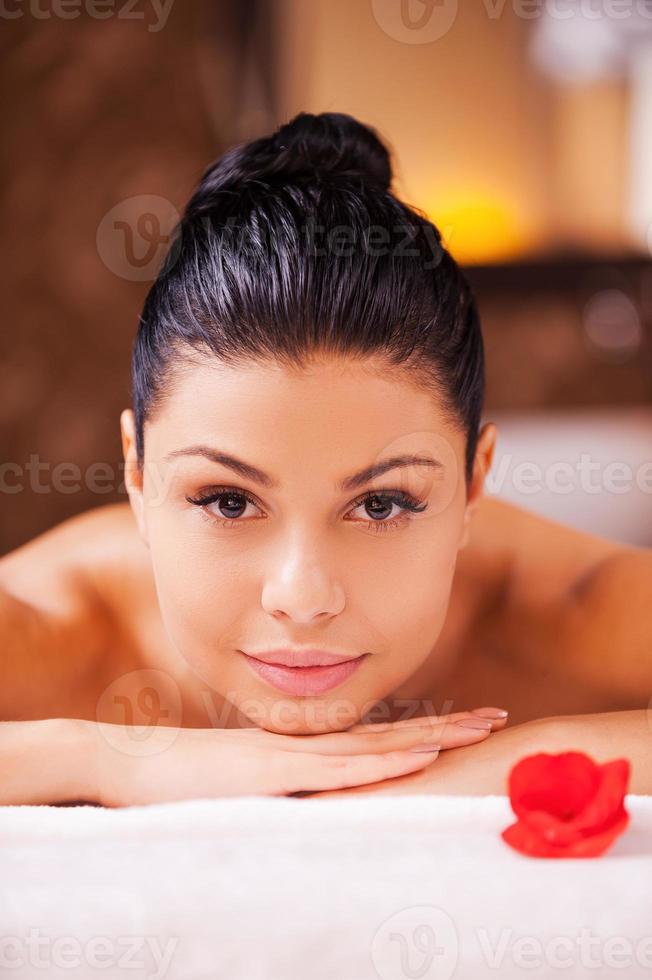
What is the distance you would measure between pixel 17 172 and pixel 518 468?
1588 millimetres

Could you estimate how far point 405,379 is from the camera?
810 millimetres

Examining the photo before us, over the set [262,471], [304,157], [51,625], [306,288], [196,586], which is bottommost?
[51,625]

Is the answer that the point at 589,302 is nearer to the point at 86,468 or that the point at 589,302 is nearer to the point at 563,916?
the point at 86,468

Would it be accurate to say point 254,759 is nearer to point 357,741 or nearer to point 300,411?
point 357,741

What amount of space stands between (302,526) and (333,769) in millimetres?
193

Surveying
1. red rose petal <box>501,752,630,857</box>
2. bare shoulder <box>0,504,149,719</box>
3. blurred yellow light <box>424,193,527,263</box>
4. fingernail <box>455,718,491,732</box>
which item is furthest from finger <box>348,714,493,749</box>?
blurred yellow light <box>424,193,527,263</box>

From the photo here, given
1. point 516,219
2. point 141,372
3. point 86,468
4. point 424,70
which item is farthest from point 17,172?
point 141,372

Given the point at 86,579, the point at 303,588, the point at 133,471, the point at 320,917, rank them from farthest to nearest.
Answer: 1. the point at 86,579
2. the point at 133,471
3. the point at 303,588
4. the point at 320,917

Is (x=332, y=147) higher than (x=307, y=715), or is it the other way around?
(x=332, y=147)

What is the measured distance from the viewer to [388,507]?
82 centimetres

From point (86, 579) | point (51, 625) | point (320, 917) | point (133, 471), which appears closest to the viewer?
point (320, 917)

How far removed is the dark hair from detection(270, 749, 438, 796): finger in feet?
1.03

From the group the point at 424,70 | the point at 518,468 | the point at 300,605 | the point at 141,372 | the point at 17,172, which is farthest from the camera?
the point at 424,70

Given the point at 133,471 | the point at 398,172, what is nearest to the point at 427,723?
the point at 133,471
